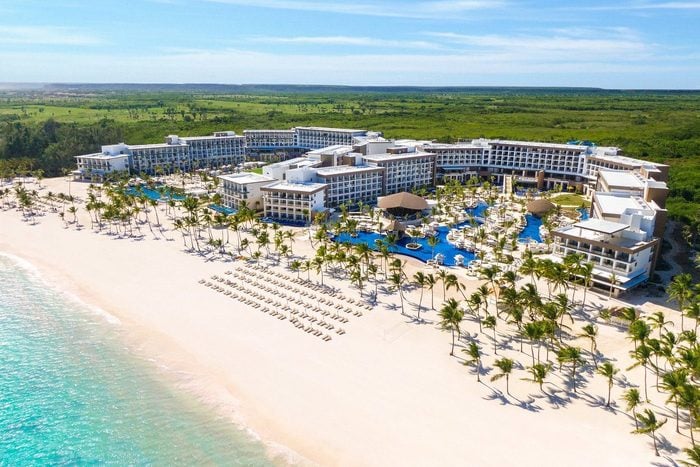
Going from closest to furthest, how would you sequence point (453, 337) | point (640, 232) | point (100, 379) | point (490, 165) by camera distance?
point (100, 379) → point (453, 337) → point (640, 232) → point (490, 165)

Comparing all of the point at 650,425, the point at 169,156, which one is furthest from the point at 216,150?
the point at 650,425

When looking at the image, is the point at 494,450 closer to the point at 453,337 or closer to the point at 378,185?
the point at 453,337

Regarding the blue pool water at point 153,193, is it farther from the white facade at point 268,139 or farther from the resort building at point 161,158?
the white facade at point 268,139

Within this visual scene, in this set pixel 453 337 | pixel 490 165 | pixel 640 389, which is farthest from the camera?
pixel 490 165

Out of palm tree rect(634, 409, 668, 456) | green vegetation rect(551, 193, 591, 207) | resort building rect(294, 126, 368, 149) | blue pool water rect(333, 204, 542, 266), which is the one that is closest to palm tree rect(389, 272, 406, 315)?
blue pool water rect(333, 204, 542, 266)

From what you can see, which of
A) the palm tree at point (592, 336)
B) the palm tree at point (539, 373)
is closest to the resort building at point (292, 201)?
the palm tree at point (592, 336)

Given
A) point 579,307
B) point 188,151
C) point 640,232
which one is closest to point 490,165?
point 640,232
